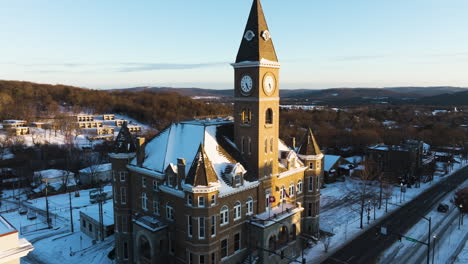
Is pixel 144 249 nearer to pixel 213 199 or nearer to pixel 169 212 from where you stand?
pixel 169 212

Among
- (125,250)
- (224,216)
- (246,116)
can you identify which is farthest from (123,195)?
(246,116)

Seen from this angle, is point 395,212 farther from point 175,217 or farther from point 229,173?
point 175,217

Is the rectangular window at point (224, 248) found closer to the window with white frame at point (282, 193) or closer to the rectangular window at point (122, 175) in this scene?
the window with white frame at point (282, 193)

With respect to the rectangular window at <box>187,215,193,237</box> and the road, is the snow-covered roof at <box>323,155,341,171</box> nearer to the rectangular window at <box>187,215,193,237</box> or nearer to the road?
the road

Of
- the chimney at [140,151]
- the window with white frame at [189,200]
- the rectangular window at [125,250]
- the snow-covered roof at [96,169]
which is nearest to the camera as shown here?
the window with white frame at [189,200]

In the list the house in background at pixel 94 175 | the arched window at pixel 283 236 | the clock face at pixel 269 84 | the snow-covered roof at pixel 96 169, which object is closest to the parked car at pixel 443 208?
the arched window at pixel 283 236

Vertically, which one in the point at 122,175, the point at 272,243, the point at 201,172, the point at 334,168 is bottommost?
the point at 334,168

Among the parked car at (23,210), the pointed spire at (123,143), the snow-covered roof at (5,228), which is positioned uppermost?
the pointed spire at (123,143)
